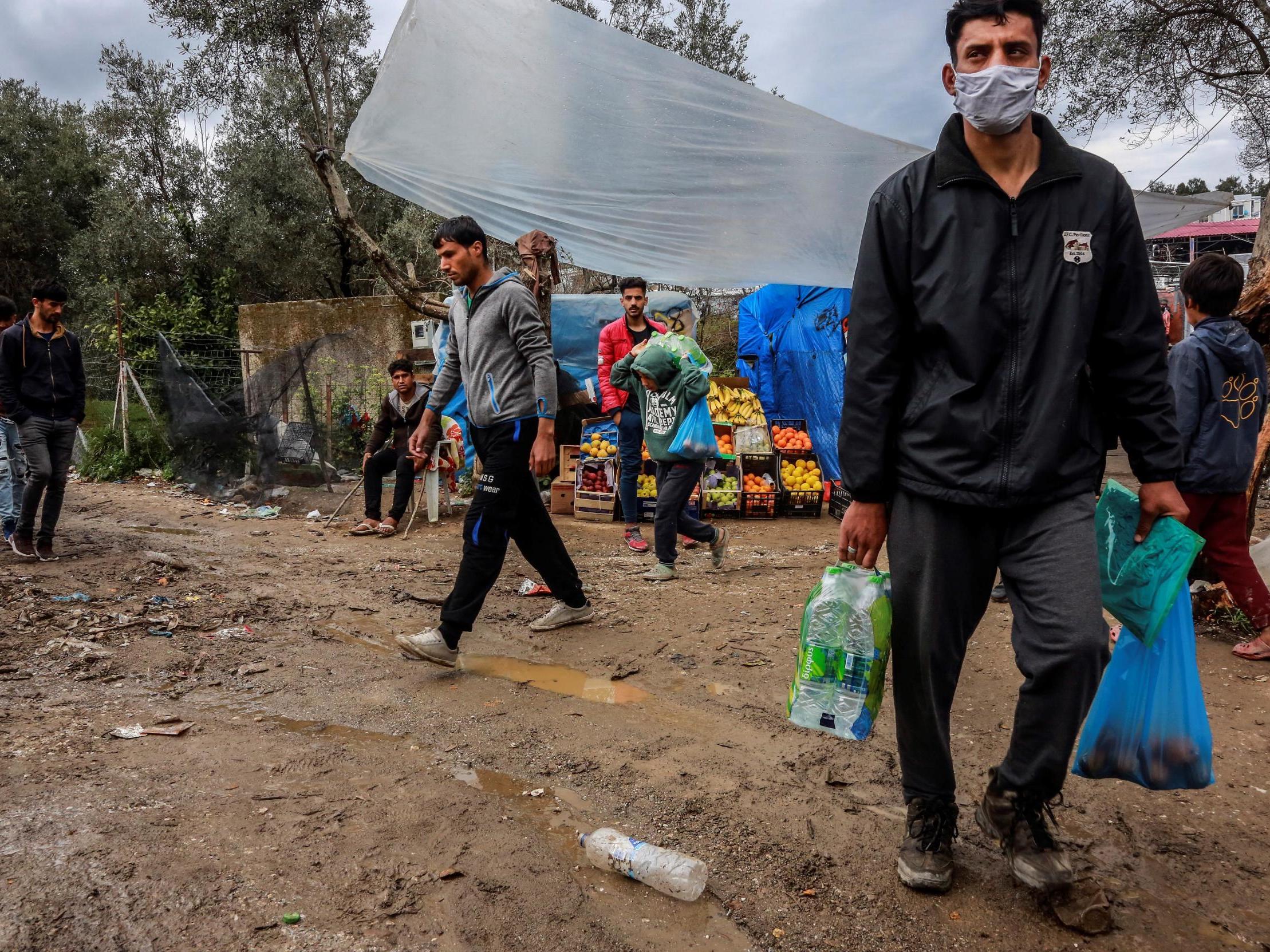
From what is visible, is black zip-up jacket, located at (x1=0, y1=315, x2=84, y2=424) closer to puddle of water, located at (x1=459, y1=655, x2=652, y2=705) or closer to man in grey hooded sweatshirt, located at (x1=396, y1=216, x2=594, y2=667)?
man in grey hooded sweatshirt, located at (x1=396, y1=216, x2=594, y2=667)

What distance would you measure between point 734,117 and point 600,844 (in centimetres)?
546

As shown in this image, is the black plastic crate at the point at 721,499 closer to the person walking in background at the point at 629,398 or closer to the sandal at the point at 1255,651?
the person walking in background at the point at 629,398

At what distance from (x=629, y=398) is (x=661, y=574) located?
173cm

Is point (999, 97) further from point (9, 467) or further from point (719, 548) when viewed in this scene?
point (9, 467)

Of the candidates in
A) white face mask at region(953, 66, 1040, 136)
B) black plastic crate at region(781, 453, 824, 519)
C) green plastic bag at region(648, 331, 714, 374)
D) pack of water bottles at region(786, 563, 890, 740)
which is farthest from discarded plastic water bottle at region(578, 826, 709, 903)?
black plastic crate at region(781, 453, 824, 519)

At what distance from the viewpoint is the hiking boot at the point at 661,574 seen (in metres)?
5.78

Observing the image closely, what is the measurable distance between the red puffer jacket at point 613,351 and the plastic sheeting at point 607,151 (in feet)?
2.49

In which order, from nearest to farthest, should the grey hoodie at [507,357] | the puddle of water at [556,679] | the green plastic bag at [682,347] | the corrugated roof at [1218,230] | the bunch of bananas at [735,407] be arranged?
the puddle of water at [556,679] < the grey hoodie at [507,357] < the green plastic bag at [682,347] < the bunch of bananas at [735,407] < the corrugated roof at [1218,230]

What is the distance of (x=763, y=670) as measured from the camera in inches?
159

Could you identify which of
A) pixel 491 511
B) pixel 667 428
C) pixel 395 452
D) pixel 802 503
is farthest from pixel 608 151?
pixel 802 503

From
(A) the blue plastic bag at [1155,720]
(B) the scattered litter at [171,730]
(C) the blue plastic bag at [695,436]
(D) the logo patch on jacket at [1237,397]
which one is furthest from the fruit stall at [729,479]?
(A) the blue plastic bag at [1155,720]

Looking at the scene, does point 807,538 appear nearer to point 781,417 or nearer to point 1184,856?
point 781,417

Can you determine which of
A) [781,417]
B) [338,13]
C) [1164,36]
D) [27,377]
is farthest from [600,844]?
[338,13]

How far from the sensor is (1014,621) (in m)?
2.00
